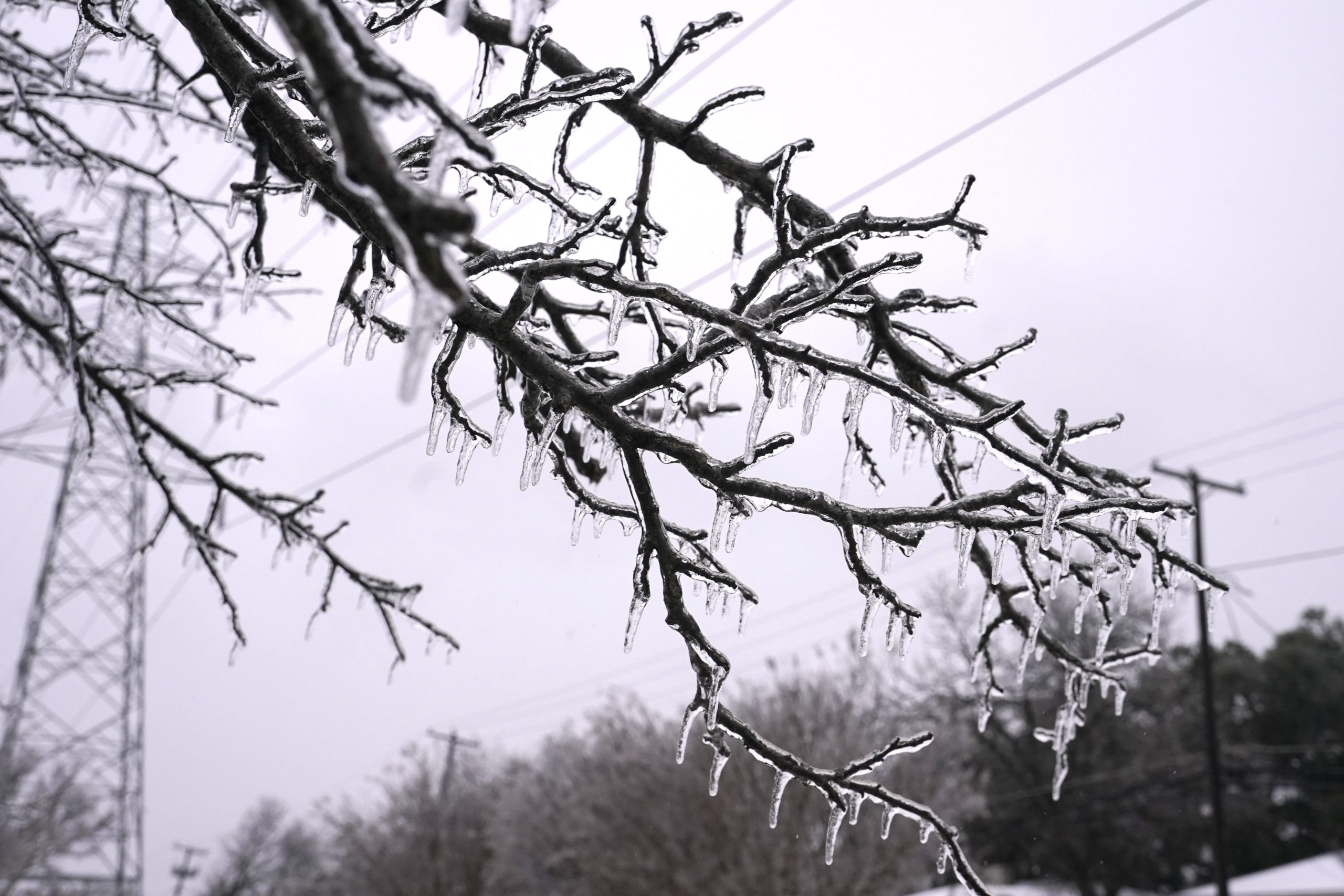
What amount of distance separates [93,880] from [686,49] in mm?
15131

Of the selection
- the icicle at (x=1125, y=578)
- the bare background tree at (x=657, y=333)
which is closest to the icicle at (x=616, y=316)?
the bare background tree at (x=657, y=333)

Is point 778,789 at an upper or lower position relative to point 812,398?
lower

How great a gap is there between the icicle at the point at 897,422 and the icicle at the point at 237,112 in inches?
52.7

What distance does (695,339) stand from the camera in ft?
5.73

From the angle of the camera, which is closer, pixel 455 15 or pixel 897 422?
pixel 455 15

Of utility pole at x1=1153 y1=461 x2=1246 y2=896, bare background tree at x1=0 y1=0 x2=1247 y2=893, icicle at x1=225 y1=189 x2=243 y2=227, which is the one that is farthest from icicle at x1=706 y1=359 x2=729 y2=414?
utility pole at x1=1153 y1=461 x2=1246 y2=896

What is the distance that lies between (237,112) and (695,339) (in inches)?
41.6

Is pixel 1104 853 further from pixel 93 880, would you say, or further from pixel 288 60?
pixel 288 60

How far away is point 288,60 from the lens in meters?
1.70

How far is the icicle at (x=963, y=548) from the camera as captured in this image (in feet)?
6.74

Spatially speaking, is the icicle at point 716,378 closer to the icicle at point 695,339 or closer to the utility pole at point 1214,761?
the icicle at point 695,339

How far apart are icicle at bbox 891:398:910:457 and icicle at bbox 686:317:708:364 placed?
0.43 meters

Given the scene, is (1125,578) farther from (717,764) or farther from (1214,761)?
(1214,761)

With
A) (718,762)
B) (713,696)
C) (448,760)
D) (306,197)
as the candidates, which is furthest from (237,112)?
(448,760)
